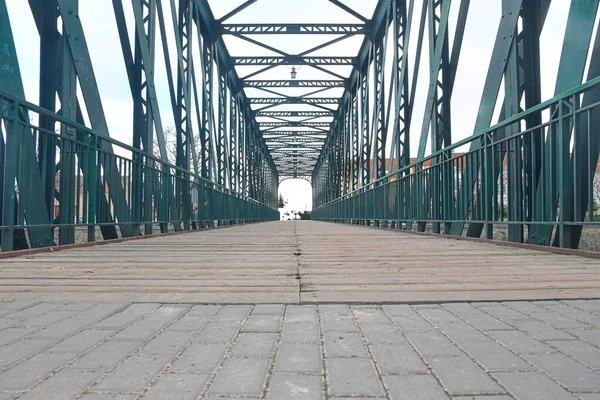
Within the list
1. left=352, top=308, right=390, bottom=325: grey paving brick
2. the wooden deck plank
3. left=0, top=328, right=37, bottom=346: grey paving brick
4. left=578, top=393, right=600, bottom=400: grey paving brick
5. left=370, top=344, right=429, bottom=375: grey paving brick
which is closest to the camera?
left=578, top=393, right=600, bottom=400: grey paving brick

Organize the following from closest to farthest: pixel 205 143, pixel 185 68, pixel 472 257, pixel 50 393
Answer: pixel 50 393 → pixel 472 257 → pixel 185 68 → pixel 205 143

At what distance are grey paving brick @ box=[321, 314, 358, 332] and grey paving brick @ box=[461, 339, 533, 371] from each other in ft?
1.18

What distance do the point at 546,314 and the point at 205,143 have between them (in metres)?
13.5

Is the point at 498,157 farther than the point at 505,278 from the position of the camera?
Yes

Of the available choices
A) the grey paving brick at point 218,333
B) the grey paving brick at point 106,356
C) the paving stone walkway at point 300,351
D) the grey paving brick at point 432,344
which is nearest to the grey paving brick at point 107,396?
the paving stone walkway at point 300,351

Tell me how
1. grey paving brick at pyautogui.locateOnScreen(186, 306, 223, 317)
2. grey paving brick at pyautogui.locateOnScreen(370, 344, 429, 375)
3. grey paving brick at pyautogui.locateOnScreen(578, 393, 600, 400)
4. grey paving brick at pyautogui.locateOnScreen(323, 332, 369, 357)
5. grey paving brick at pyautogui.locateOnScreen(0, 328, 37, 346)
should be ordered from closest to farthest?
1. grey paving brick at pyautogui.locateOnScreen(578, 393, 600, 400)
2. grey paving brick at pyautogui.locateOnScreen(370, 344, 429, 375)
3. grey paving brick at pyautogui.locateOnScreen(323, 332, 369, 357)
4. grey paving brick at pyautogui.locateOnScreen(0, 328, 37, 346)
5. grey paving brick at pyautogui.locateOnScreen(186, 306, 223, 317)

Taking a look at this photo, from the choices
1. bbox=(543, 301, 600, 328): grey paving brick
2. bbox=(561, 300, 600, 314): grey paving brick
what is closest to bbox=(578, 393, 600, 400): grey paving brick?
bbox=(543, 301, 600, 328): grey paving brick

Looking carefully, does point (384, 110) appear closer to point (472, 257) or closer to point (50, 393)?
point (472, 257)

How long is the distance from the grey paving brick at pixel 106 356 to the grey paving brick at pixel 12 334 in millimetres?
291

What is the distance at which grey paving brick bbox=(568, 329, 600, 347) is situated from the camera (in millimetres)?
1414

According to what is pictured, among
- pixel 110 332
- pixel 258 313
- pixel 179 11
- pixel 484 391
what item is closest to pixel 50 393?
pixel 110 332

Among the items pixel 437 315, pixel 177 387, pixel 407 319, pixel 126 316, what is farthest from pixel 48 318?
pixel 437 315

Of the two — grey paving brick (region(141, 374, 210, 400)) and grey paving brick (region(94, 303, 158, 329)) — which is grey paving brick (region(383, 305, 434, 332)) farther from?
grey paving brick (region(94, 303, 158, 329))

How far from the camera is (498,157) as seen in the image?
484 centimetres
